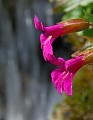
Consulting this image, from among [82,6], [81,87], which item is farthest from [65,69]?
[81,87]

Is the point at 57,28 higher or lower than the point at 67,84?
higher

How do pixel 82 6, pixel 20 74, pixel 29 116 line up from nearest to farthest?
pixel 82 6
pixel 29 116
pixel 20 74

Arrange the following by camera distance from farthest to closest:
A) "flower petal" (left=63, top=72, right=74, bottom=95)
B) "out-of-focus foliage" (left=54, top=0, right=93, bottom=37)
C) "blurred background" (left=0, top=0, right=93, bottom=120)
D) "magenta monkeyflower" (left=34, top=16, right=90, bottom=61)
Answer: "blurred background" (left=0, top=0, right=93, bottom=120), "out-of-focus foliage" (left=54, top=0, right=93, bottom=37), "magenta monkeyflower" (left=34, top=16, right=90, bottom=61), "flower petal" (left=63, top=72, right=74, bottom=95)

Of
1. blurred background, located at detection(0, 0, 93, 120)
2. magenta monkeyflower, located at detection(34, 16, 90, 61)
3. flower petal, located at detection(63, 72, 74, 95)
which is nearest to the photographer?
flower petal, located at detection(63, 72, 74, 95)

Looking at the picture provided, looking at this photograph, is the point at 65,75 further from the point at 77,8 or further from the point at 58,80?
the point at 77,8

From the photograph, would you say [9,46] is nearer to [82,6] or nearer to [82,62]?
[82,6]

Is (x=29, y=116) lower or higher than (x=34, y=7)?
lower

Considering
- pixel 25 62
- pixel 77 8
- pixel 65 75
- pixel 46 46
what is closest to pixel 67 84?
pixel 65 75

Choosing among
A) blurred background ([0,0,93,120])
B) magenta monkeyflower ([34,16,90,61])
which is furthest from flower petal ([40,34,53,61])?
blurred background ([0,0,93,120])

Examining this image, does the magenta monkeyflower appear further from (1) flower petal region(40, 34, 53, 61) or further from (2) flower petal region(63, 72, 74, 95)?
(2) flower petal region(63, 72, 74, 95)

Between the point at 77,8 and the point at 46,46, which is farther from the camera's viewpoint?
the point at 77,8

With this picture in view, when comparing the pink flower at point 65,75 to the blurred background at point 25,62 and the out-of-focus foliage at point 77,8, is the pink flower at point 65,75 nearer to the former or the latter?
the out-of-focus foliage at point 77,8
